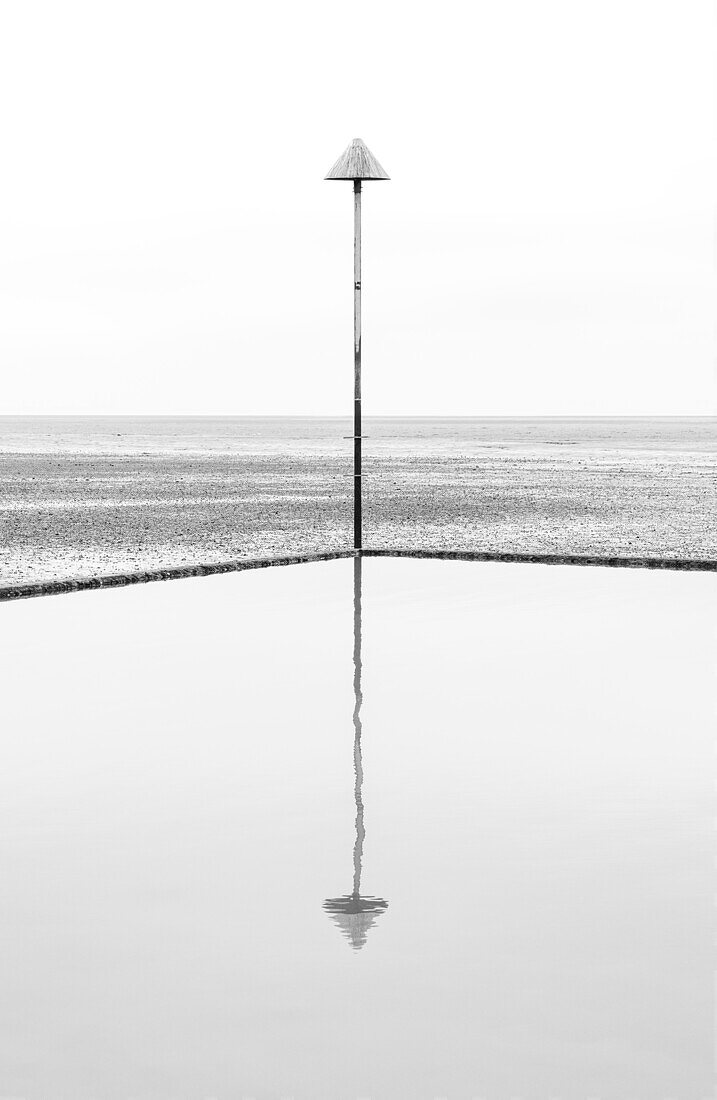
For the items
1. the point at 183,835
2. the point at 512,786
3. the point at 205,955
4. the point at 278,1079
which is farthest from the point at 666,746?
the point at 278,1079

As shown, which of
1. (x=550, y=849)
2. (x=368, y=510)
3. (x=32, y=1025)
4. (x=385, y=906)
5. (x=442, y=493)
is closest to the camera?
(x=32, y=1025)

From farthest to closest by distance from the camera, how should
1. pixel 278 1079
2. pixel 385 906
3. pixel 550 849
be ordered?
1. pixel 550 849
2. pixel 385 906
3. pixel 278 1079

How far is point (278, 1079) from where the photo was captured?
390 cm

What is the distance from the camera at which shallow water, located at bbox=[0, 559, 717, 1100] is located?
406 cm

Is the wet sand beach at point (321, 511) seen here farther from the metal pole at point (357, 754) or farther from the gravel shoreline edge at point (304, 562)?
the metal pole at point (357, 754)

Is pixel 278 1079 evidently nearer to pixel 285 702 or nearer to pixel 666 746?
pixel 666 746

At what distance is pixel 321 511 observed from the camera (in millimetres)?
29938

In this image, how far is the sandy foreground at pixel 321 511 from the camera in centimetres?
2027

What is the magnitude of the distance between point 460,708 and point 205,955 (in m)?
3.95
